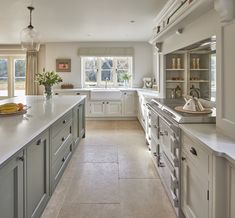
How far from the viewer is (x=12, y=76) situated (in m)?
8.47

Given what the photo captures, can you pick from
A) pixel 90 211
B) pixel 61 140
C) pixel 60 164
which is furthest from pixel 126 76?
pixel 90 211

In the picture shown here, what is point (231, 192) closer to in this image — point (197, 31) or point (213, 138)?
point (213, 138)

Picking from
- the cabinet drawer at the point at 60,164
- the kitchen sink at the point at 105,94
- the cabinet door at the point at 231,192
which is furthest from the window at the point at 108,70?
the cabinet door at the point at 231,192

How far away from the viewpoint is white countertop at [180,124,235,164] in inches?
54.8

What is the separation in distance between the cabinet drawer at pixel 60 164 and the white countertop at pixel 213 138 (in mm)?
1428

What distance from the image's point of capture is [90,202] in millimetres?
2529

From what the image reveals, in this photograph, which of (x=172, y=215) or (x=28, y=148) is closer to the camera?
(x=28, y=148)

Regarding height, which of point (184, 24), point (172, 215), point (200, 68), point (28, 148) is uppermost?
point (184, 24)

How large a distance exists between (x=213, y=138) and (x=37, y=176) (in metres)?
1.37

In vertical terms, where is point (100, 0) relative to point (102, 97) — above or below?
above

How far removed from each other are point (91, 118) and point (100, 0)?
4294 millimetres

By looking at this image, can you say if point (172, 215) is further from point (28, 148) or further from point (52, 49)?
point (52, 49)

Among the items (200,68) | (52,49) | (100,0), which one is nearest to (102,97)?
(52,49)

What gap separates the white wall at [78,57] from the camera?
785cm
